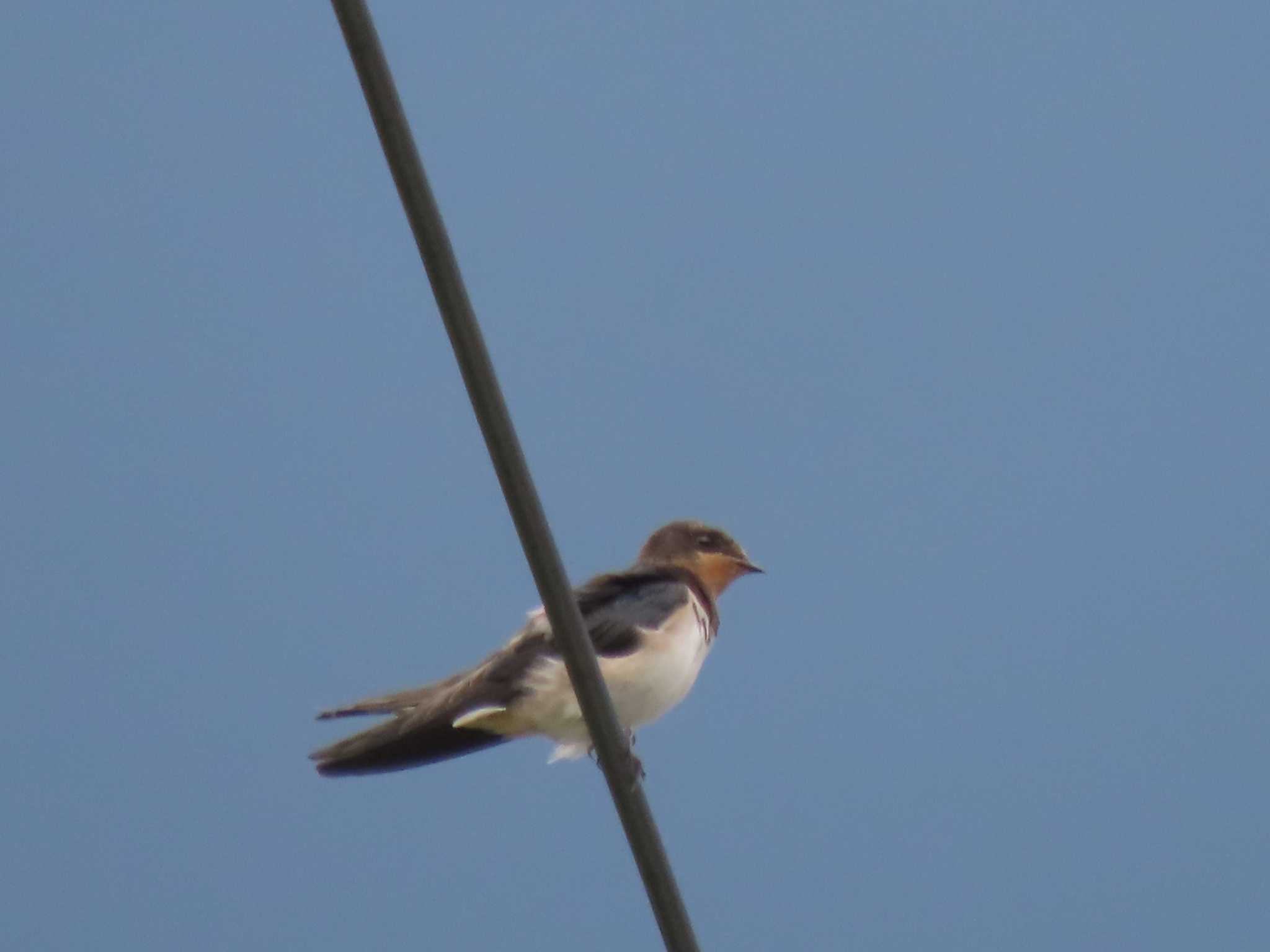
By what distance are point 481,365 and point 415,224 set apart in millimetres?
145

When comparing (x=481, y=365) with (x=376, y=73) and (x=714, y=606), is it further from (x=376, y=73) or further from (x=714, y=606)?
(x=714, y=606)

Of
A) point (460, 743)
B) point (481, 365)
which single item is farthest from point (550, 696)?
point (481, 365)

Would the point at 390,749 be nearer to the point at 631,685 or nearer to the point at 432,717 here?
the point at 432,717

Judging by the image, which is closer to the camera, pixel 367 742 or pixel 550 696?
pixel 367 742

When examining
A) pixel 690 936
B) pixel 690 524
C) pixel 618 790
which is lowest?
pixel 690 936

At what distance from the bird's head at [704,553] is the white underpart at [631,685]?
21.5 inches

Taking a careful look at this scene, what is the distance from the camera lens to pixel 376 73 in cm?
176

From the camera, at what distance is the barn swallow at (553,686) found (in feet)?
10.1

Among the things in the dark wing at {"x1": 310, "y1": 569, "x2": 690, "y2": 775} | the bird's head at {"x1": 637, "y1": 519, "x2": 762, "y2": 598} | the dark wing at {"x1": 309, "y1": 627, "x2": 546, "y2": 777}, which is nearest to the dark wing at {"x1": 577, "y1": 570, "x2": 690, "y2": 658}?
the dark wing at {"x1": 310, "y1": 569, "x2": 690, "y2": 775}

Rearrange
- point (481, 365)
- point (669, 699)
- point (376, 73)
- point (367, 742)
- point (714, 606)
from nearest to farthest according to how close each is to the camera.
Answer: point (376, 73)
point (481, 365)
point (367, 742)
point (669, 699)
point (714, 606)

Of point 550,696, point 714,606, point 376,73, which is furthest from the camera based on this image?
point 714,606

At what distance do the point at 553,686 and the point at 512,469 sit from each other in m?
1.35

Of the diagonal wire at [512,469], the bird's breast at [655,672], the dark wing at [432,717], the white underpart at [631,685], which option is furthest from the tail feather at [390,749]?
the diagonal wire at [512,469]

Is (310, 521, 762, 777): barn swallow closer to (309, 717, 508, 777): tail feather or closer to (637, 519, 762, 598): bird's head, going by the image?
(309, 717, 508, 777): tail feather
